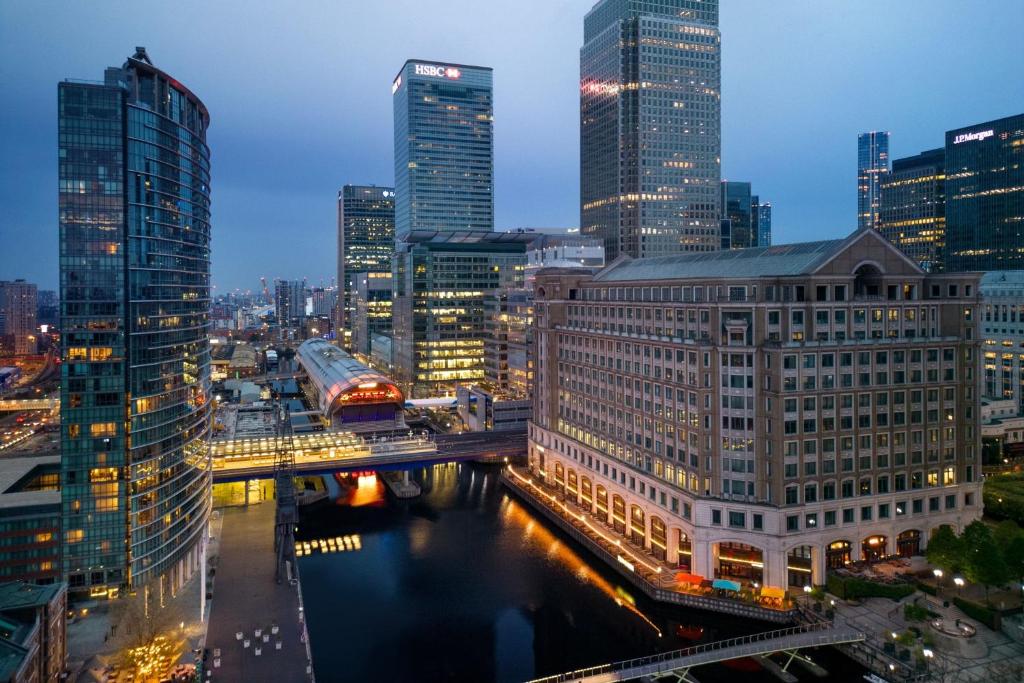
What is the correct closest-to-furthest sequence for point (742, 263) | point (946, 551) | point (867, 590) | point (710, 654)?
point (710, 654) < point (946, 551) < point (867, 590) < point (742, 263)

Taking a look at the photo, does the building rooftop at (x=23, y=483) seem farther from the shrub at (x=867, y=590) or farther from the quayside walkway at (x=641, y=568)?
the shrub at (x=867, y=590)

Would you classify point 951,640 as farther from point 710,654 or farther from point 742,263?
point 742,263

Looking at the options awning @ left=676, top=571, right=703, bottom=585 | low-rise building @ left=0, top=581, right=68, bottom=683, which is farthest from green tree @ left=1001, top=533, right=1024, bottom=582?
low-rise building @ left=0, top=581, right=68, bottom=683

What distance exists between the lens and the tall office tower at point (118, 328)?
72.6 meters

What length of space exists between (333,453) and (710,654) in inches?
2978

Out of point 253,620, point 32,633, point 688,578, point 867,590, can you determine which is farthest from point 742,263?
point 32,633

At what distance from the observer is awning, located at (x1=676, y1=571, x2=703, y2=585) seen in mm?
80125

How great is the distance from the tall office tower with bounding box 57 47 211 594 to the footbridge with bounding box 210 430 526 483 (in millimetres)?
34814

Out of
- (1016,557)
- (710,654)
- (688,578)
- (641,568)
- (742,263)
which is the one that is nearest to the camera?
(710,654)

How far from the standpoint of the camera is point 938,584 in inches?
3088

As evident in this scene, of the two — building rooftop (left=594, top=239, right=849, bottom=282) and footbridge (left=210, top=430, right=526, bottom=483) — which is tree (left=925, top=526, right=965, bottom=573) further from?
footbridge (left=210, top=430, right=526, bottom=483)

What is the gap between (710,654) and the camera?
6450cm

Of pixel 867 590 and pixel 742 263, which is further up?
pixel 742 263

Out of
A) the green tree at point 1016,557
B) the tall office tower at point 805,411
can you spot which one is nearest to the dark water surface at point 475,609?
the tall office tower at point 805,411
